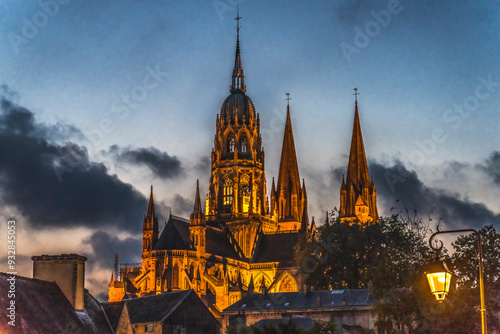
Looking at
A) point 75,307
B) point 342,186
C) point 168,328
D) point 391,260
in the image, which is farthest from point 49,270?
point 342,186

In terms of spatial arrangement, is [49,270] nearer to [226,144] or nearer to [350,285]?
[350,285]

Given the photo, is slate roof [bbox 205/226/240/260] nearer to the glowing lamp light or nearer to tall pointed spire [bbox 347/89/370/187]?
tall pointed spire [bbox 347/89/370/187]

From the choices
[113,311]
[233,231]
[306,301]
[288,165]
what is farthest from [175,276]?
[113,311]

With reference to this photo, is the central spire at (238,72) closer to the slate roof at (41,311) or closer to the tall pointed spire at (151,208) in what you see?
the tall pointed spire at (151,208)

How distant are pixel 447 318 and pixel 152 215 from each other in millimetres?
73378

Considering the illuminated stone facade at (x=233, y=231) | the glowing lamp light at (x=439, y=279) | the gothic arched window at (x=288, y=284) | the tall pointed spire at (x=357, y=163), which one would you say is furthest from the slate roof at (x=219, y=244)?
the glowing lamp light at (x=439, y=279)

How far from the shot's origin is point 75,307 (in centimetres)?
4319

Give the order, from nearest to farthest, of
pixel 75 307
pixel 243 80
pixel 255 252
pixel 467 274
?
pixel 75 307
pixel 467 274
pixel 255 252
pixel 243 80

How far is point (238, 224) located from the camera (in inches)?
5000

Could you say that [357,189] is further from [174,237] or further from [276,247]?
[174,237]

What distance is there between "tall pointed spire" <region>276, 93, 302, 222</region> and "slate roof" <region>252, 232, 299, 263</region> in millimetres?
10592

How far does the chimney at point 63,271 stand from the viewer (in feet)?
141

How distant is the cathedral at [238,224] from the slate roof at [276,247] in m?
0.15

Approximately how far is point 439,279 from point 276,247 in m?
107
